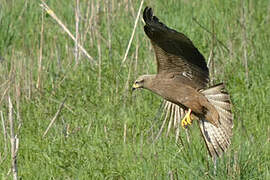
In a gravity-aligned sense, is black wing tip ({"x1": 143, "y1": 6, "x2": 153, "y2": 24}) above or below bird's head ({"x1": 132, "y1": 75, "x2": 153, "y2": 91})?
above

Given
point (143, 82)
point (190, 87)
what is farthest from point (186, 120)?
point (143, 82)

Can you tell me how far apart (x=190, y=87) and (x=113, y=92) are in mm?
1171

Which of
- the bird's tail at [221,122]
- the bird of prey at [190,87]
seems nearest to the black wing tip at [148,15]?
the bird of prey at [190,87]

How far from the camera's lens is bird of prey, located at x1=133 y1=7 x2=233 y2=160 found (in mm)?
6625

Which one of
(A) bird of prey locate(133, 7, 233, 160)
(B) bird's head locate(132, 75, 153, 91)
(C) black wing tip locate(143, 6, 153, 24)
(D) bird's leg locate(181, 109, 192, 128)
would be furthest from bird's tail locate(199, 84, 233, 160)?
(C) black wing tip locate(143, 6, 153, 24)

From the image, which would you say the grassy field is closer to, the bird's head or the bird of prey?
the bird of prey

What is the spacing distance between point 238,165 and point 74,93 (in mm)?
3150

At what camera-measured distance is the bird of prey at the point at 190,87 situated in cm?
662

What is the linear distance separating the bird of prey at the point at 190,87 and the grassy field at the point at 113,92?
0.15 meters

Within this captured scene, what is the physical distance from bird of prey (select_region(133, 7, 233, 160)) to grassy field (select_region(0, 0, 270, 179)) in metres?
0.15

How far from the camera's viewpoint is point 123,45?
29.4ft

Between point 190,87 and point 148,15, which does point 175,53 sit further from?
point 148,15

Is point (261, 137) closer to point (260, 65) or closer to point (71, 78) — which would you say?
point (260, 65)

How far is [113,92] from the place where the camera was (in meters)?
7.94
